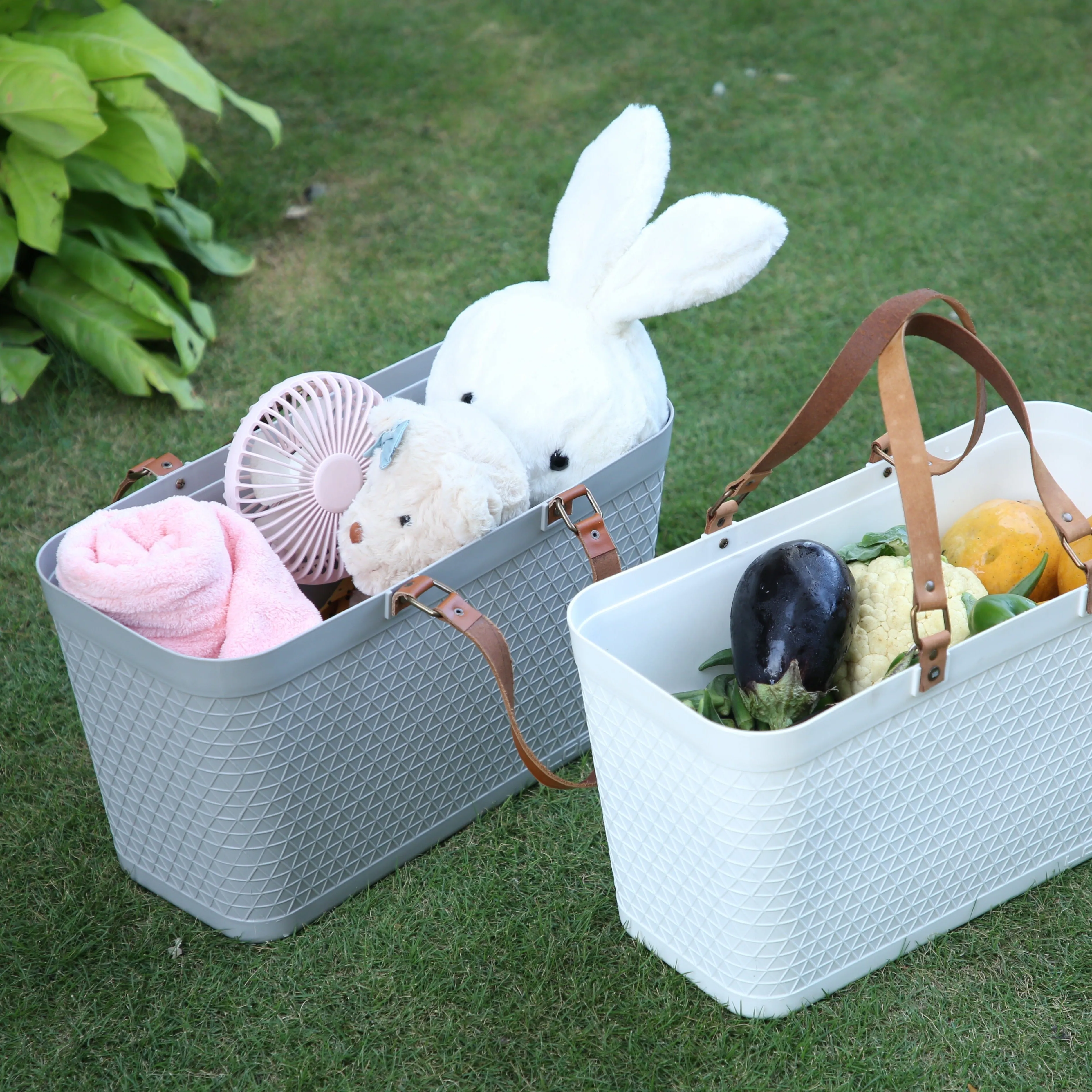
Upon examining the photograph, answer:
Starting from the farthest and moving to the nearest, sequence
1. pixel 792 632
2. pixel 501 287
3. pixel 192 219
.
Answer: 1. pixel 501 287
2. pixel 192 219
3. pixel 792 632

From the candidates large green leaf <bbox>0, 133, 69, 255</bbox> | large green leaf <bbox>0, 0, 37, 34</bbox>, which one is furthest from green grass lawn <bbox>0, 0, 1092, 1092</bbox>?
large green leaf <bbox>0, 0, 37, 34</bbox>

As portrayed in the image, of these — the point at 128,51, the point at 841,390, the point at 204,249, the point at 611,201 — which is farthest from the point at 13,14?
the point at 841,390

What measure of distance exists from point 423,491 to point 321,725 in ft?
1.00

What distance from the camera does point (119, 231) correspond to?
2619 mm

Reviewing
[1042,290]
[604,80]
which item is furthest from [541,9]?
[1042,290]

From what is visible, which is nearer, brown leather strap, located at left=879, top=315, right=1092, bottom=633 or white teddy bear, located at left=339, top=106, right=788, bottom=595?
brown leather strap, located at left=879, top=315, right=1092, bottom=633

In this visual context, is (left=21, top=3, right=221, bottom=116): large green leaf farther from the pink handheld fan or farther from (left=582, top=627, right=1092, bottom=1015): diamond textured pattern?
(left=582, top=627, right=1092, bottom=1015): diamond textured pattern

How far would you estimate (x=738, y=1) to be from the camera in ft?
13.2

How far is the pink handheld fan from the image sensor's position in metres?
1.58

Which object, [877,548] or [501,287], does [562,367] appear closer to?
[877,548]

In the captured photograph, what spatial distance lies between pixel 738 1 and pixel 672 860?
3.47 metres

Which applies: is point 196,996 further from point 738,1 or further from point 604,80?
point 738,1

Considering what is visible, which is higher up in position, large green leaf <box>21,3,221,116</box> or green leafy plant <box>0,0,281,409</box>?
large green leaf <box>21,3,221,116</box>

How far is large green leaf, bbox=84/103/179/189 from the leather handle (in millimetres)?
1435
